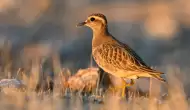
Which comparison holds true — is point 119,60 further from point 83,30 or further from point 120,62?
point 83,30

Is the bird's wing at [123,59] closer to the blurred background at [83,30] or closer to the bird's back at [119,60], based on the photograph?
the bird's back at [119,60]

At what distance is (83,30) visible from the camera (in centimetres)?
1758

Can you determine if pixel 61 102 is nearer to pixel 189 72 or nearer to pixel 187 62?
pixel 189 72

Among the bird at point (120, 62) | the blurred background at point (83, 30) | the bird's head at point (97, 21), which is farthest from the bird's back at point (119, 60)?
the blurred background at point (83, 30)

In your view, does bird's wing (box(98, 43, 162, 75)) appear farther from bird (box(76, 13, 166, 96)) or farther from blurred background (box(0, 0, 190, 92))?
blurred background (box(0, 0, 190, 92))

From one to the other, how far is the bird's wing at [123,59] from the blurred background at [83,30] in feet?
6.41

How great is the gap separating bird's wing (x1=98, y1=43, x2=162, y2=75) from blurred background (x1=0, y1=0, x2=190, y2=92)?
77.0 inches

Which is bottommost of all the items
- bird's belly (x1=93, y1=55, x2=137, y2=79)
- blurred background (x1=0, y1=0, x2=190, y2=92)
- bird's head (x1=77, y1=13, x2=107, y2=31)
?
bird's belly (x1=93, y1=55, x2=137, y2=79)

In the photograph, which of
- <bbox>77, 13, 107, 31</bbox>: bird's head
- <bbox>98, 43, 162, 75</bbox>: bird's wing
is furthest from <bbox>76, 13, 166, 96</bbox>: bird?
<bbox>77, 13, 107, 31</bbox>: bird's head

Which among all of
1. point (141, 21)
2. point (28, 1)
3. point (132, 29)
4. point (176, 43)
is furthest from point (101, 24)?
point (28, 1)

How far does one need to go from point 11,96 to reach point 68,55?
25.4 ft

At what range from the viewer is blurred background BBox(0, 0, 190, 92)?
14.5 meters

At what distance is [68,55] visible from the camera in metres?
15.1

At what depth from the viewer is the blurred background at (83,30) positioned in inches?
569
